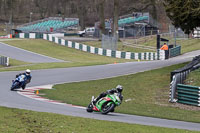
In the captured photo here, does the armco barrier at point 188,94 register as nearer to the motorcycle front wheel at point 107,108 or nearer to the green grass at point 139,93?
the green grass at point 139,93

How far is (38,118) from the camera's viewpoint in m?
11.4

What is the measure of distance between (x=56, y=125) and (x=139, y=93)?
11302 millimetres

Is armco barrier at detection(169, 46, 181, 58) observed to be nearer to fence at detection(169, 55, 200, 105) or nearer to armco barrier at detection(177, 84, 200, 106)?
fence at detection(169, 55, 200, 105)

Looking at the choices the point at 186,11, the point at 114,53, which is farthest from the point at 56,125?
the point at 114,53

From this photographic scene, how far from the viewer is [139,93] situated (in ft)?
70.2

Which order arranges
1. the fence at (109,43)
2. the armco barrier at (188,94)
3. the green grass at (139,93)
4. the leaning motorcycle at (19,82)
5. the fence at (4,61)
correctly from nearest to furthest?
the green grass at (139,93) → the armco barrier at (188,94) → the leaning motorcycle at (19,82) → the fence at (4,61) → the fence at (109,43)

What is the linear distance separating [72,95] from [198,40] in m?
39.5

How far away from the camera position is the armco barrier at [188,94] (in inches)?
720

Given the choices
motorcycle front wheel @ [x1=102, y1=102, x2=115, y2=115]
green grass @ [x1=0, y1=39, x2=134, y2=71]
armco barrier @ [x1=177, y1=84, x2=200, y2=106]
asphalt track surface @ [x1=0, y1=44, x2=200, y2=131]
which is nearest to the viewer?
asphalt track surface @ [x1=0, y1=44, x2=200, y2=131]

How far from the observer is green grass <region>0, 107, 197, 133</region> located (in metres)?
9.98

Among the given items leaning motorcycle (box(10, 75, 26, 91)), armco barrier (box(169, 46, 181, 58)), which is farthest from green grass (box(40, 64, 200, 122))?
armco barrier (box(169, 46, 181, 58))

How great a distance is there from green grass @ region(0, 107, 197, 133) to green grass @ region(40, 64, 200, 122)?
419 centimetres

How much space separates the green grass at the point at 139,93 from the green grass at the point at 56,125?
419 cm

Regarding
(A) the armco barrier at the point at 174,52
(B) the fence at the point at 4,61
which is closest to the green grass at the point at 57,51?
(A) the armco barrier at the point at 174,52
